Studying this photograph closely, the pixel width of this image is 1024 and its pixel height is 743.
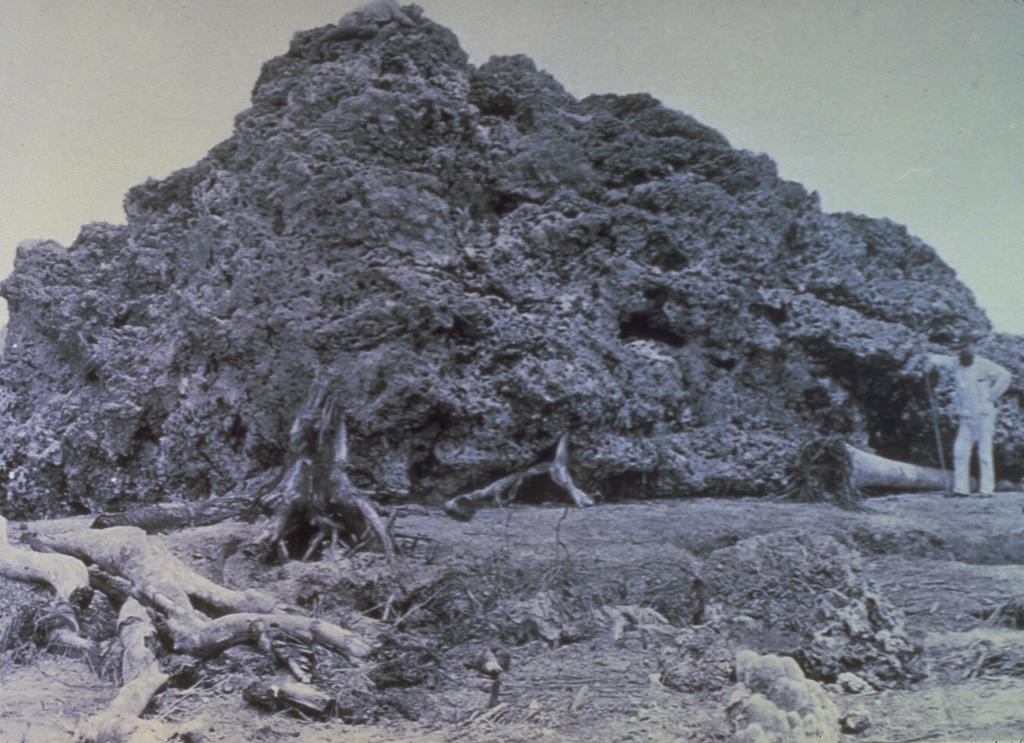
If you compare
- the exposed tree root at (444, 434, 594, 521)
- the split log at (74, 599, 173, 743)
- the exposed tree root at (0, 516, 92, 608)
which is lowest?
the split log at (74, 599, 173, 743)

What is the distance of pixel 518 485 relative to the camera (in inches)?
157

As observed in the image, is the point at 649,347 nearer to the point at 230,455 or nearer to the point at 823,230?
the point at 823,230

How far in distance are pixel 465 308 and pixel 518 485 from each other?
98 cm

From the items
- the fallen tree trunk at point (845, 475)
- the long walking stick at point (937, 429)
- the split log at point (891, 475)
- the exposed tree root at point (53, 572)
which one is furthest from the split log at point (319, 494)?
the long walking stick at point (937, 429)

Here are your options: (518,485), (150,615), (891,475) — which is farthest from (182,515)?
(891,475)

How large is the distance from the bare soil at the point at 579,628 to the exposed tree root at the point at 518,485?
0.08m

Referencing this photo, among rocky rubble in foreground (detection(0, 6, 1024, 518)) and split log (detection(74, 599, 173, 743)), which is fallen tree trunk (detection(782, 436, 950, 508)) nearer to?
rocky rubble in foreground (detection(0, 6, 1024, 518))

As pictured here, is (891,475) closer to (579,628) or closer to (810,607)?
(810,607)

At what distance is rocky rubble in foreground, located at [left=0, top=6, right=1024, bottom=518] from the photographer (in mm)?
4000

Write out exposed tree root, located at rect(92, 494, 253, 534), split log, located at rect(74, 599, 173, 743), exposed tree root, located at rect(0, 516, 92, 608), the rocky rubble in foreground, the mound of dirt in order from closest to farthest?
1. split log, located at rect(74, 599, 173, 743)
2. the mound of dirt
3. exposed tree root, located at rect(0, 516, 92, 608)
4. exposed tree root, located at rect(92, 494, 253, 534)
5. the rocky rubble in foreground

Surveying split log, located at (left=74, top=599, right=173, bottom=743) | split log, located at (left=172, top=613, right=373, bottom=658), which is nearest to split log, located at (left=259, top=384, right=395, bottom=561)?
split log, located at (left=172, top=613, right=373, bottom=658)

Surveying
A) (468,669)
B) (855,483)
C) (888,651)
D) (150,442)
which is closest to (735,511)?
(855,483)

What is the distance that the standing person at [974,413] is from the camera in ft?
13.3

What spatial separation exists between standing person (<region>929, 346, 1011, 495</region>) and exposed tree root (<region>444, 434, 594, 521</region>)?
6.59ft
